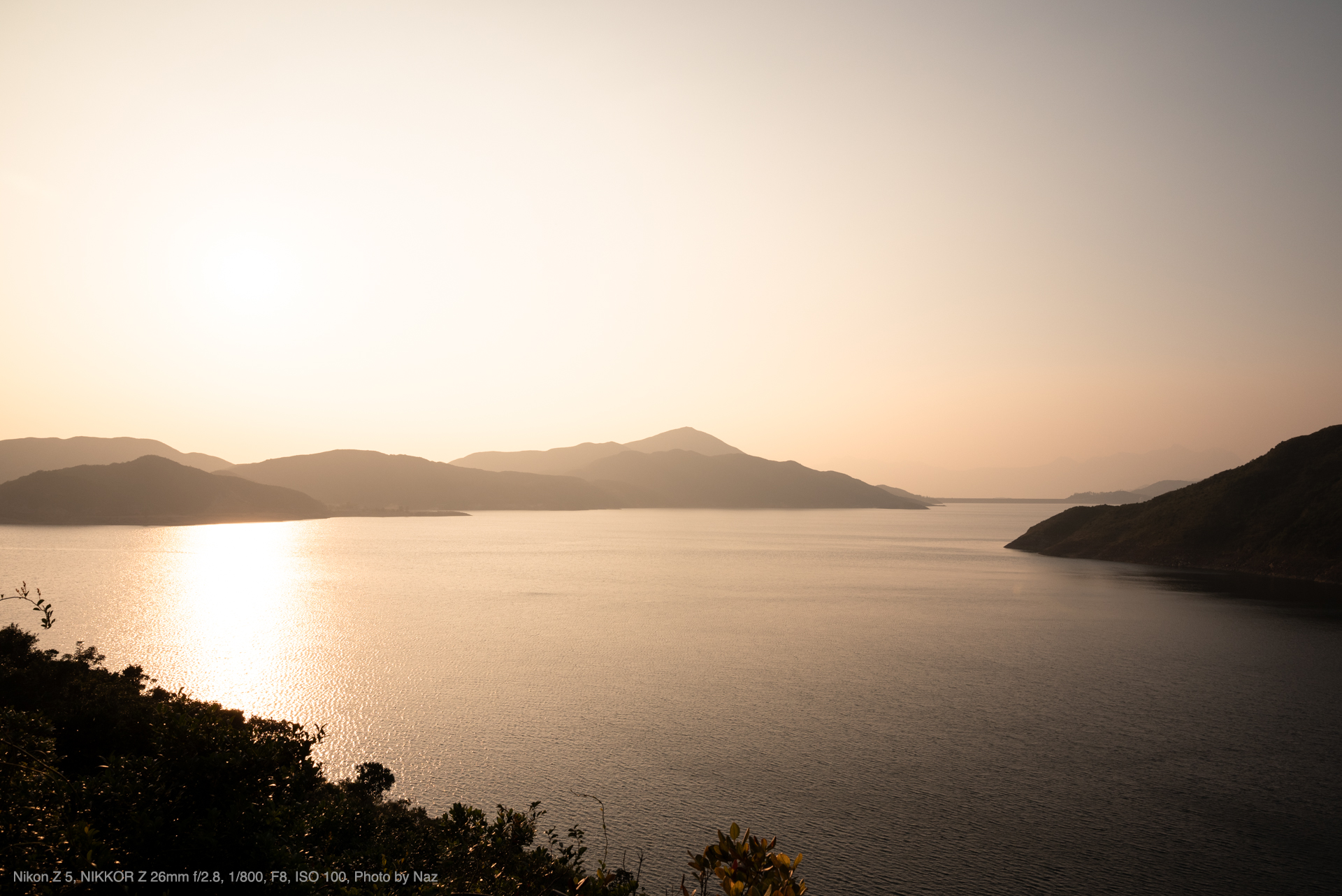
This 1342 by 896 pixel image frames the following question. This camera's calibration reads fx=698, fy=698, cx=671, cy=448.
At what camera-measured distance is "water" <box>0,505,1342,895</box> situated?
1917cm

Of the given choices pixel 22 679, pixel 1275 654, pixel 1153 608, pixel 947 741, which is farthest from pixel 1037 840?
pixel 1153 608

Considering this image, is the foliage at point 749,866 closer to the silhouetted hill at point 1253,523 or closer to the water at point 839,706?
the water at point 839,706

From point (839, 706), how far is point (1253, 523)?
93480 mm

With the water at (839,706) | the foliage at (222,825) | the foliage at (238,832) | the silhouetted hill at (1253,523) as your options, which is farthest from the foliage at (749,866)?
the silhouetted hill at (1253,523)

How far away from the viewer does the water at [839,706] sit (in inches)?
755

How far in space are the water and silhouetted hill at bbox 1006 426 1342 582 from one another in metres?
13.8

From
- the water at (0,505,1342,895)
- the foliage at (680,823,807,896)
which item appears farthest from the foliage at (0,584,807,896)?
the water at (0,505,1342,895)

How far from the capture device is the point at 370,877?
9.62m

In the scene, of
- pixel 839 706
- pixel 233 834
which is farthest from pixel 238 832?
pixel 839 706

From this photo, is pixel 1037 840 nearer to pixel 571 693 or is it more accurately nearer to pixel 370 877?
pixel 370 877

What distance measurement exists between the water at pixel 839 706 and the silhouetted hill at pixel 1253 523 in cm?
1378

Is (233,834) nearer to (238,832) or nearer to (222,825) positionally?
(238,832)

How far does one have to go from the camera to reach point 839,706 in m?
31.9

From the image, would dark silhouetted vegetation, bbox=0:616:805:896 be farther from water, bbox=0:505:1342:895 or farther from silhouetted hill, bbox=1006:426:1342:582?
silhouetted hill, bbox=1006:426:1342:582
